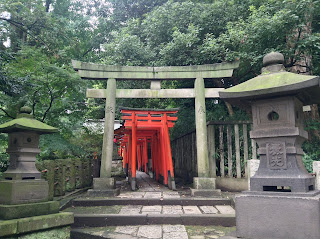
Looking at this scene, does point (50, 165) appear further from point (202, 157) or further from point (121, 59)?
point (121, 59)

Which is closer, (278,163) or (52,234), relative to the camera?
(278,163)

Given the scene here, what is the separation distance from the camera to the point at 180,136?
1420cm

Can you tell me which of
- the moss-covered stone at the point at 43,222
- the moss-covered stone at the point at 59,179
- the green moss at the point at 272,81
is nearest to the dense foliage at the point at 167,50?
the moss-covered stone at the point at 59,179

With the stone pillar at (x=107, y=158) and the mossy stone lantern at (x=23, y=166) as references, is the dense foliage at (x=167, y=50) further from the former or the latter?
the mossy stone lantern at (x=23, y=166)

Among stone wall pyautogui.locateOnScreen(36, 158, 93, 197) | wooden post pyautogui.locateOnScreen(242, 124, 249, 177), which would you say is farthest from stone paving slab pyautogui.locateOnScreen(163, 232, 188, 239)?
wooden post pyautogui.locateOnScreen(242, 124, 249, 177)

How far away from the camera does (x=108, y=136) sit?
8.62 m

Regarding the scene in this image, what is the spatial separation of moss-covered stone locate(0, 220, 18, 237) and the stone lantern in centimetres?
383

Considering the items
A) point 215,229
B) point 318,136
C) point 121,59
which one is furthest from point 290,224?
point 121,59

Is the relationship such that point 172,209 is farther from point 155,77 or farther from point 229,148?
point 155,77

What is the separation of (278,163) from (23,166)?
488 cm

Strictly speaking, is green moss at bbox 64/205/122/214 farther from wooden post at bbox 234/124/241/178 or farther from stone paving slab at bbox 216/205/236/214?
wooden post at bbox 234/124/241/178

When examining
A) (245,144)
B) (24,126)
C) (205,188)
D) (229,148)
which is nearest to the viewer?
(24,126)

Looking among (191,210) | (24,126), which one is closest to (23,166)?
(24,126)

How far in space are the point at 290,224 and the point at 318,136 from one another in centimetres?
656
